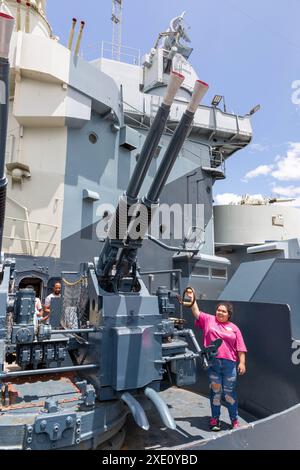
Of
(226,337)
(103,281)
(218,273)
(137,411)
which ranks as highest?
(218,273)

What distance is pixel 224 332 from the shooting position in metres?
3.24

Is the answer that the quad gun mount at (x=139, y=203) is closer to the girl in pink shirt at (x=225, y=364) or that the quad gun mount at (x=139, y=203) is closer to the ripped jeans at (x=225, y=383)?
the girl in pink shirt at (x=225, y=364)

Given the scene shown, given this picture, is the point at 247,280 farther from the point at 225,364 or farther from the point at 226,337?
the point at 225,364

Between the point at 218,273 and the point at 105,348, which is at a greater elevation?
the point at 218,273

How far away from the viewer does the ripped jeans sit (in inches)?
123

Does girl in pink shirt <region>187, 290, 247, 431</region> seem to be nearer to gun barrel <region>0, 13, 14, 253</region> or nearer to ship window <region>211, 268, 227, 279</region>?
gun barrel <region>0, 13, 14, 253</region>

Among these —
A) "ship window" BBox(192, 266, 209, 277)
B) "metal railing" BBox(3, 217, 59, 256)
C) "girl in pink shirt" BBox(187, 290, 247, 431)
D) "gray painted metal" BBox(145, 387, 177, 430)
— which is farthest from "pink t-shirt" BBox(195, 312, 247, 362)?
"ship window" BBox(192, 266, 209, 277)

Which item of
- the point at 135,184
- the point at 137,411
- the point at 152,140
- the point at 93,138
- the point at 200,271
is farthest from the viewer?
the point at 200,271

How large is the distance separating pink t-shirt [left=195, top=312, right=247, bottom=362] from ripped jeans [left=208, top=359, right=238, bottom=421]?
7 cm

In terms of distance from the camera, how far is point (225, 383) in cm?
314

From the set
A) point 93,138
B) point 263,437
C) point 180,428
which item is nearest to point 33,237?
point 93,138

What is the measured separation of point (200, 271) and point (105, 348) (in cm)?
854

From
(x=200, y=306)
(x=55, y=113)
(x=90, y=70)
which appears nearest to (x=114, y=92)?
(x=90, y=70)
